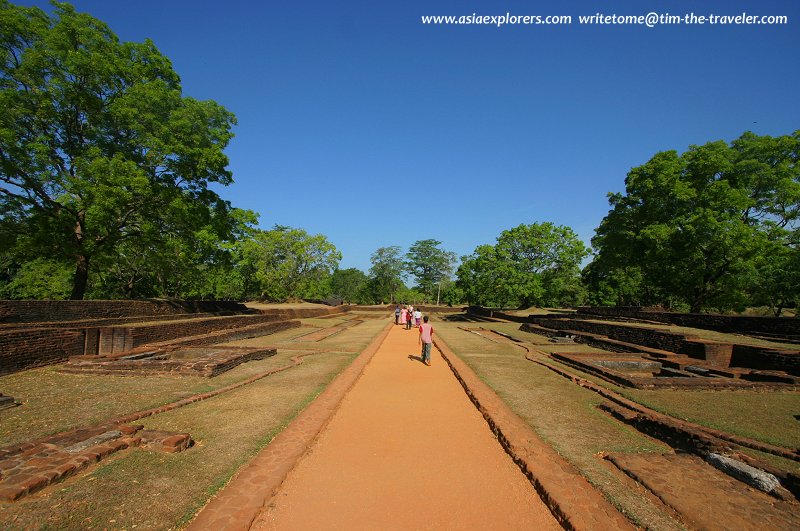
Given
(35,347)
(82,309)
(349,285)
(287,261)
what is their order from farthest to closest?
(349,285) → (287,261) → (82,309) → (35,347)

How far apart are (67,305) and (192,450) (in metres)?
12.6

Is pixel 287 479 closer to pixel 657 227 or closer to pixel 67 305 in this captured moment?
pixel 67 305

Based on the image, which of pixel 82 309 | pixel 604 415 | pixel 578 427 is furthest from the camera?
pixel 82 309

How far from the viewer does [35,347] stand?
334 inches

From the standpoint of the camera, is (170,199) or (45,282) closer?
(170,199)

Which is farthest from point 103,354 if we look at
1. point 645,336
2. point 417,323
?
point 417,323

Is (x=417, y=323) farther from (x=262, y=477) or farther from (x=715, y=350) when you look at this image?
(x=262, y=477)

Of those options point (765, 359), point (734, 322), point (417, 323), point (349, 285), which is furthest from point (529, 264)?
point (349, 285)

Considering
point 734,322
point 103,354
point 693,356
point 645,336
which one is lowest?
point 103,354

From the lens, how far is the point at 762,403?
6.59 metres

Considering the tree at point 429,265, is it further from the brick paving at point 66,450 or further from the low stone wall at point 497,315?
the brick paving at point 66,450

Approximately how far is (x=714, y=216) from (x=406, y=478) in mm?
22409

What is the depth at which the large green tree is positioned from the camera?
19.3 metres

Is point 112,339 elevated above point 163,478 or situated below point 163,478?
above
